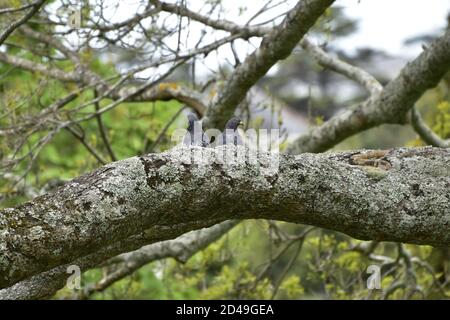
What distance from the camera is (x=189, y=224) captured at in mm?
3076

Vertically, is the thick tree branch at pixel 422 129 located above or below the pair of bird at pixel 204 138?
above

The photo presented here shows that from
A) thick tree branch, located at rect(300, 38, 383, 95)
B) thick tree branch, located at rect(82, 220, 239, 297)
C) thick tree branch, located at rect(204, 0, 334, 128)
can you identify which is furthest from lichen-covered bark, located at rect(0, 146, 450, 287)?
thick tree branch, located at rect(300, 38, 383, 95)

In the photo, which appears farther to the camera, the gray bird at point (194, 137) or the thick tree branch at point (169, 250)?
the thick tree branch at point (169, 250)

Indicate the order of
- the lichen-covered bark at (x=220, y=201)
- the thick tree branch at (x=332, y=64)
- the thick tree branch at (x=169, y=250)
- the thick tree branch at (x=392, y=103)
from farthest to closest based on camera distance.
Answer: the thick tree branch at (x=332, y=64)
the thick tree branch at (x=169, y=250)
the thick tree branch at (x=392, y=103)
the lichen-covered bark at (x=220, y=201)

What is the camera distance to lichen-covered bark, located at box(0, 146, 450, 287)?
2.45m

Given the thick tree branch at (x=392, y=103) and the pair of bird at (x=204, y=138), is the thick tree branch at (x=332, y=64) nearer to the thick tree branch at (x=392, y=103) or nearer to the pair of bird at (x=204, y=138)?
the thick tree branch at (x=392, y=103)

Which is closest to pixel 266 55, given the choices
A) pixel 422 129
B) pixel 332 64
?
pixel 332 64

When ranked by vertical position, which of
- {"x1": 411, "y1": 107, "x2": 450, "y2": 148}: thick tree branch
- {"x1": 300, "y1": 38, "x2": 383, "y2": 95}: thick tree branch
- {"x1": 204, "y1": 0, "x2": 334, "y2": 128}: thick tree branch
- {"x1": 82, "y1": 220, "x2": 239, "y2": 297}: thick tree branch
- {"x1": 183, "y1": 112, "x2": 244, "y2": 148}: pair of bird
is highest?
{"x1": 300, "y1": 38, "x2": 383, "y2": 95}: thick tree branch

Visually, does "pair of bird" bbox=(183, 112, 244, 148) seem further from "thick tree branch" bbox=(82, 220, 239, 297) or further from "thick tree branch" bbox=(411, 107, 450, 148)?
"thick tree branch" bbox=(411, 107, 450, 148)

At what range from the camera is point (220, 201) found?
8.98ft

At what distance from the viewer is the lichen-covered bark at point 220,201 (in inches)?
96.6

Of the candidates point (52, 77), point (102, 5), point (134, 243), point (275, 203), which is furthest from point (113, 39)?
point (275, 203)

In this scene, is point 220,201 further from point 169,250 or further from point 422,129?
point 422,129

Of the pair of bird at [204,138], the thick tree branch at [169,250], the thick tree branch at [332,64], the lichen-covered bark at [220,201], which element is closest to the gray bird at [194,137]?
the pair of bird at [204,138]
